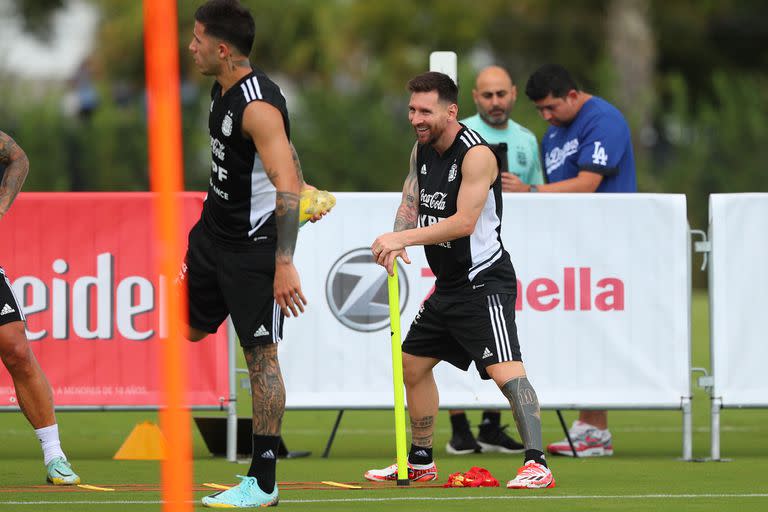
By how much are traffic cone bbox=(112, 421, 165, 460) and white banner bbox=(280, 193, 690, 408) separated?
875 mm

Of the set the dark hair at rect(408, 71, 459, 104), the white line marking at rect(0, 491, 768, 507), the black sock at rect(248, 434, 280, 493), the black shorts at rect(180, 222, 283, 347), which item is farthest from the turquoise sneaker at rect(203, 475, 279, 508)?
the dark hair at rect(408, 71, 459, 104)

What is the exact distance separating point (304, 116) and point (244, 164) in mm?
23855

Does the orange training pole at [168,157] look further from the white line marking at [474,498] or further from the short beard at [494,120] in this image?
the short beard at [494,120]

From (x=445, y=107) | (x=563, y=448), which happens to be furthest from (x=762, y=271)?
(x=445, y=107)

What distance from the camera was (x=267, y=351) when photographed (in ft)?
23.7

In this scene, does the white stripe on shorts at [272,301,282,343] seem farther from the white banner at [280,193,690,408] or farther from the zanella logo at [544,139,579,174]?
the zanella logo at [544,139,579,174]

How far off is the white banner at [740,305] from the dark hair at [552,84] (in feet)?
Answer: 4.29

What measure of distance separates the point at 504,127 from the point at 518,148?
18 centimetres

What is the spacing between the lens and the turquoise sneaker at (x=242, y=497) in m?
7.05

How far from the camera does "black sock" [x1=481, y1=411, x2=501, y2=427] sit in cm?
998

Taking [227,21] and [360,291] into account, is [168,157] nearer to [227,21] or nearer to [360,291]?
[227,21]

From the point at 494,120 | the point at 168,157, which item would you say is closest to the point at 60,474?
the point at 168,157

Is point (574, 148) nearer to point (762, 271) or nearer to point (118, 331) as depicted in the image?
point (762, 271)

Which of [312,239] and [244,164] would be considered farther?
[312,239]
